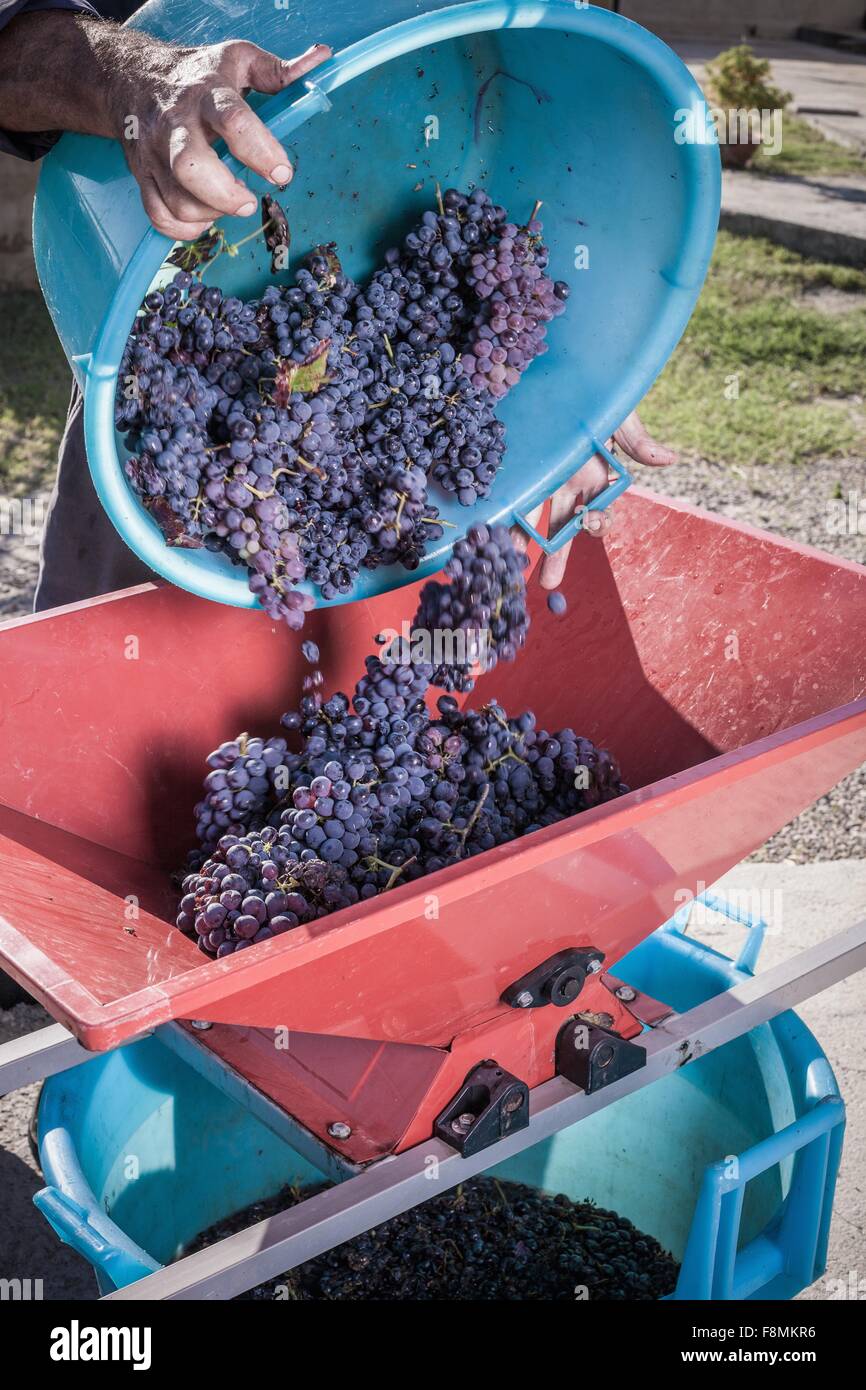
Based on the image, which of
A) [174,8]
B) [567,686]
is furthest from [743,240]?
[174,8]

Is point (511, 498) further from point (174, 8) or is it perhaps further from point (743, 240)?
point (743, 240)

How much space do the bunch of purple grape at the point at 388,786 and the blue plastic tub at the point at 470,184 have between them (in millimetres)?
149

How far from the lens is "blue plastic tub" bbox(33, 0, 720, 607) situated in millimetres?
1417

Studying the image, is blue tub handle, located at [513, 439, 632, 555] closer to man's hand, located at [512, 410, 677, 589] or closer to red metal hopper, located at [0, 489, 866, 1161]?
man's hand, located at [512, 410, 677, 589]

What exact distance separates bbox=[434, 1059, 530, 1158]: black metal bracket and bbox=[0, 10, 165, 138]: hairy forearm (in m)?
1.11

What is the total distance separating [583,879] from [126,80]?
985 millimetres

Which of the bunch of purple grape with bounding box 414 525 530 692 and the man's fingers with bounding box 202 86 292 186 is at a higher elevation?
the man's fingers with bounding box 202 86 292 186

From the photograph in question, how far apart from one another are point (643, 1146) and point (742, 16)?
627 inches

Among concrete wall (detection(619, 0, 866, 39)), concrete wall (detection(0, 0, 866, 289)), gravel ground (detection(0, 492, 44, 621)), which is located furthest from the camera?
concrete wall (detection(619, 0, 866, 39))

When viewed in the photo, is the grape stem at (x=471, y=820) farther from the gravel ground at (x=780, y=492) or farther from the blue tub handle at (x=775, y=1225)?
the gravel ground at (x=780, y=492)

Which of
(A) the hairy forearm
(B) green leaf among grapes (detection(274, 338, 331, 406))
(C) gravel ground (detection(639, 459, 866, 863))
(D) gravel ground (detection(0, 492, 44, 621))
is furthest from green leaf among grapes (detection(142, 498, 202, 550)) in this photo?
(C) gravel ground (detection(639, 459, 866, 863))

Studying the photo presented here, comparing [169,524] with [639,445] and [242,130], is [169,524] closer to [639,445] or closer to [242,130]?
[242,130]

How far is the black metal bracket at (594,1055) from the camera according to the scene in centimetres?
154

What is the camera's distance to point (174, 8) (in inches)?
59.6
